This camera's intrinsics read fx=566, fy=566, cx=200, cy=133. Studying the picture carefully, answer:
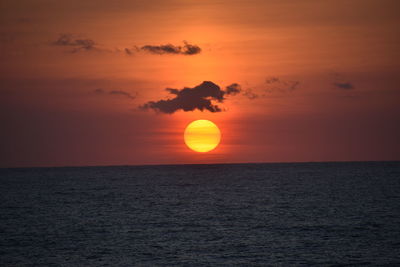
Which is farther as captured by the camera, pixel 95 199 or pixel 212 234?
pixel 95 199

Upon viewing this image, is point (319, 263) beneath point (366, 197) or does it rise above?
beneath

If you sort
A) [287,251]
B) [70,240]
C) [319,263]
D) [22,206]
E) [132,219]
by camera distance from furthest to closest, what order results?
[22,206]
[132,219]
[70,240]
[287,251]
[319,263]

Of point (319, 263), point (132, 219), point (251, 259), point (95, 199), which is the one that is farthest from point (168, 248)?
point (95, 199)

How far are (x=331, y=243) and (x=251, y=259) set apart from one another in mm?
13502

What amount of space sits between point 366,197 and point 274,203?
87.3 feet

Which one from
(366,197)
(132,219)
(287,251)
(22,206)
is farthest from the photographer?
(366,197)

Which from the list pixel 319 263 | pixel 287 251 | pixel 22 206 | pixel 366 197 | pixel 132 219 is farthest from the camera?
pixel 366 197

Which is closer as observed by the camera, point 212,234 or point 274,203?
point 212,234

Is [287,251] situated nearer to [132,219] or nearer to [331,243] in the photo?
[331,243]

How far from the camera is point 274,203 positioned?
12044cm

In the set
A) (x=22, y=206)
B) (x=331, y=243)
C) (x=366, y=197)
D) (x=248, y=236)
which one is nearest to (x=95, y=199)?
(x=22, y=206)

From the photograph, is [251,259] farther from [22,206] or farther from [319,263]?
[22,206]

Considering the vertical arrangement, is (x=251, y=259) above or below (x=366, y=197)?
below

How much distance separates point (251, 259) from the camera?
57938 millimetres
